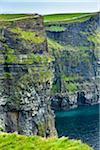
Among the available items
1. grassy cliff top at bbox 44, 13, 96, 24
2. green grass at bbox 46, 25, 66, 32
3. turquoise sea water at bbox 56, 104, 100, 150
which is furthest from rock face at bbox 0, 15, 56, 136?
grassy cliff top at bbox 44, 13, 96, 24

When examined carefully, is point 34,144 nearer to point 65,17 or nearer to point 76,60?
point 76,60

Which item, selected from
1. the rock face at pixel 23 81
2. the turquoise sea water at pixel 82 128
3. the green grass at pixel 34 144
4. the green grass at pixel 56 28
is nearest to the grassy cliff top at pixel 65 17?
the green grass at pixel 56 28

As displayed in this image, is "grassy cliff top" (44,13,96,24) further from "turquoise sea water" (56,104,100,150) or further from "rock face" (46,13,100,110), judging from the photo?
"turquoise sea water" (56,104,100,150)

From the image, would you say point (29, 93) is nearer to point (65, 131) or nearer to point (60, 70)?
point (65, 131)

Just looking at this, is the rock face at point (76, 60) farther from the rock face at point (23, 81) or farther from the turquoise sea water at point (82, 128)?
the rock face at point (23, 81)

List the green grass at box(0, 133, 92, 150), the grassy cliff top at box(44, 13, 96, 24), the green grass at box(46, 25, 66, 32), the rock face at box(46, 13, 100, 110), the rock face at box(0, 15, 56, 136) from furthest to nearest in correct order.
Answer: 1. the grassy cliff top at box(44, 13, 96, 24)
2. the green grass at box(46, 25, 66, 32)
3. the rock face at box(46, 13, 100, 110)
4. the rock face at box(0, 15, 56, 136)
5. the green grass at box(0, 133, 92, 150)

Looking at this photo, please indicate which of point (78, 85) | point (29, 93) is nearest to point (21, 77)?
point (29, 93)

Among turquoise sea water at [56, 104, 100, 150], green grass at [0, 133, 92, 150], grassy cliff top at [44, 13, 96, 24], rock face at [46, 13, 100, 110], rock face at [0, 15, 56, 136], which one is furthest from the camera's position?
grassy cliff top at [44, 13, 96, 24]
